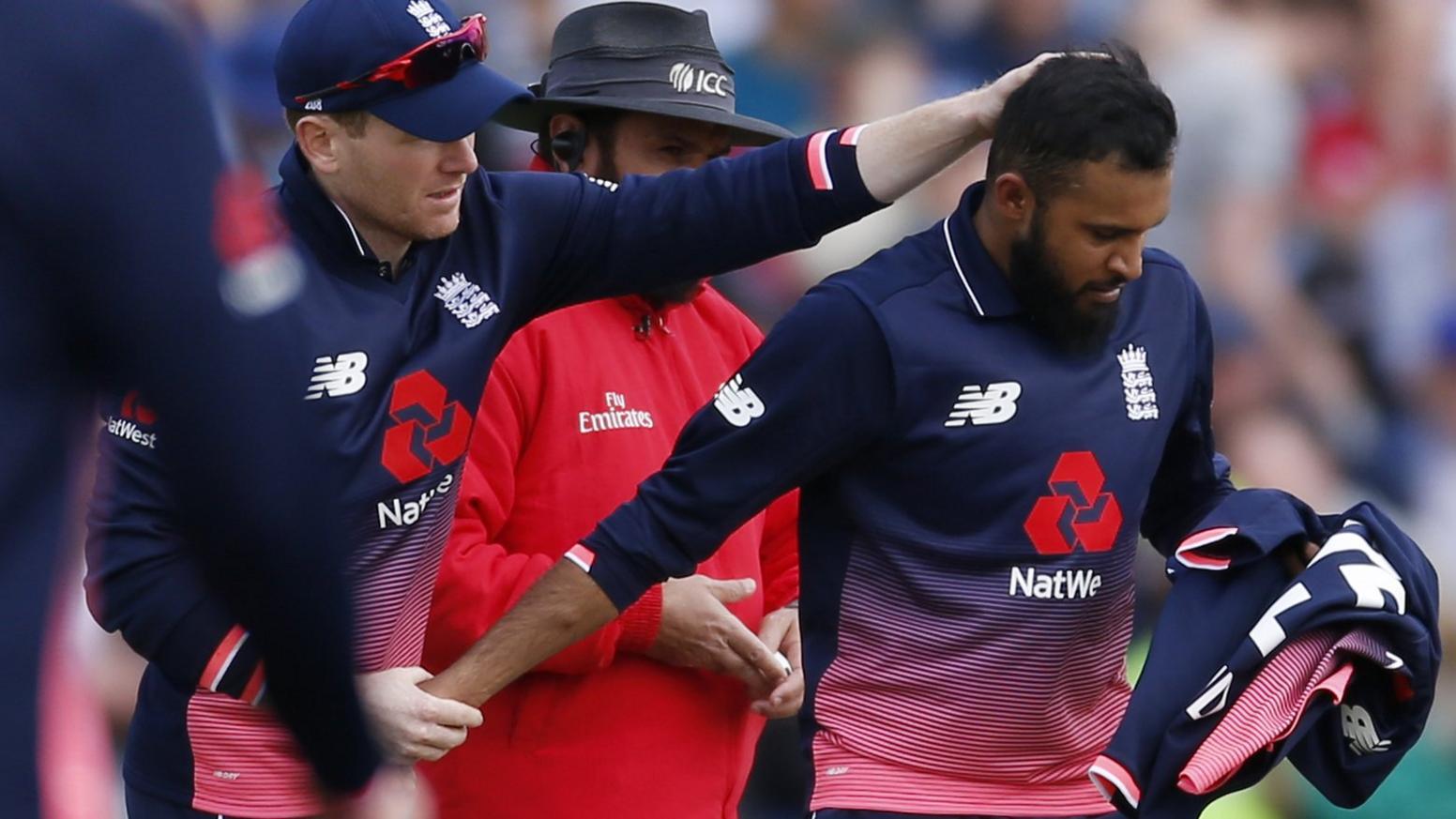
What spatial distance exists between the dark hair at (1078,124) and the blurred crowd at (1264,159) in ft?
9.20

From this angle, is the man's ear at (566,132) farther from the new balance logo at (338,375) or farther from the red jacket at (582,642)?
the new balance logo at (338,375)

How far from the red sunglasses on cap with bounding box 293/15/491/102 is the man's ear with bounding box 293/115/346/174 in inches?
1.6

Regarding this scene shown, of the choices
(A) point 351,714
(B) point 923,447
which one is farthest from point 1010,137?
(A) point 351,714

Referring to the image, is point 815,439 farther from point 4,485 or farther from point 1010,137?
point 4,485

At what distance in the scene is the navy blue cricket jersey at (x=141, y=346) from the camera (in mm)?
1508

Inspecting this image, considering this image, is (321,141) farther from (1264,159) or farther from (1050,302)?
(1264,159)

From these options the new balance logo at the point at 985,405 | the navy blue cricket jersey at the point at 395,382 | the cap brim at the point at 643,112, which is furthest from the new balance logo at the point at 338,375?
the new balance logo at the point at 985,405

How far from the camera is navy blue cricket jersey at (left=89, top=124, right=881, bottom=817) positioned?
10.7 feet

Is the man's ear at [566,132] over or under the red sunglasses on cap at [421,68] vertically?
under

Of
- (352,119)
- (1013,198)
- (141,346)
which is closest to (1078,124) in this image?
(1013,198)

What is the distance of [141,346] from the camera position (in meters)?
1.53

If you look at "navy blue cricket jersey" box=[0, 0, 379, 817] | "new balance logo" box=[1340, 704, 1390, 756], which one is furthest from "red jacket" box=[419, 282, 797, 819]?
"navy blue cricket jersey" box=[0, 0, 379, 817]

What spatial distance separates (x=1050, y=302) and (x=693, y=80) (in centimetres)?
97

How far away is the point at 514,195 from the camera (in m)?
3.49
